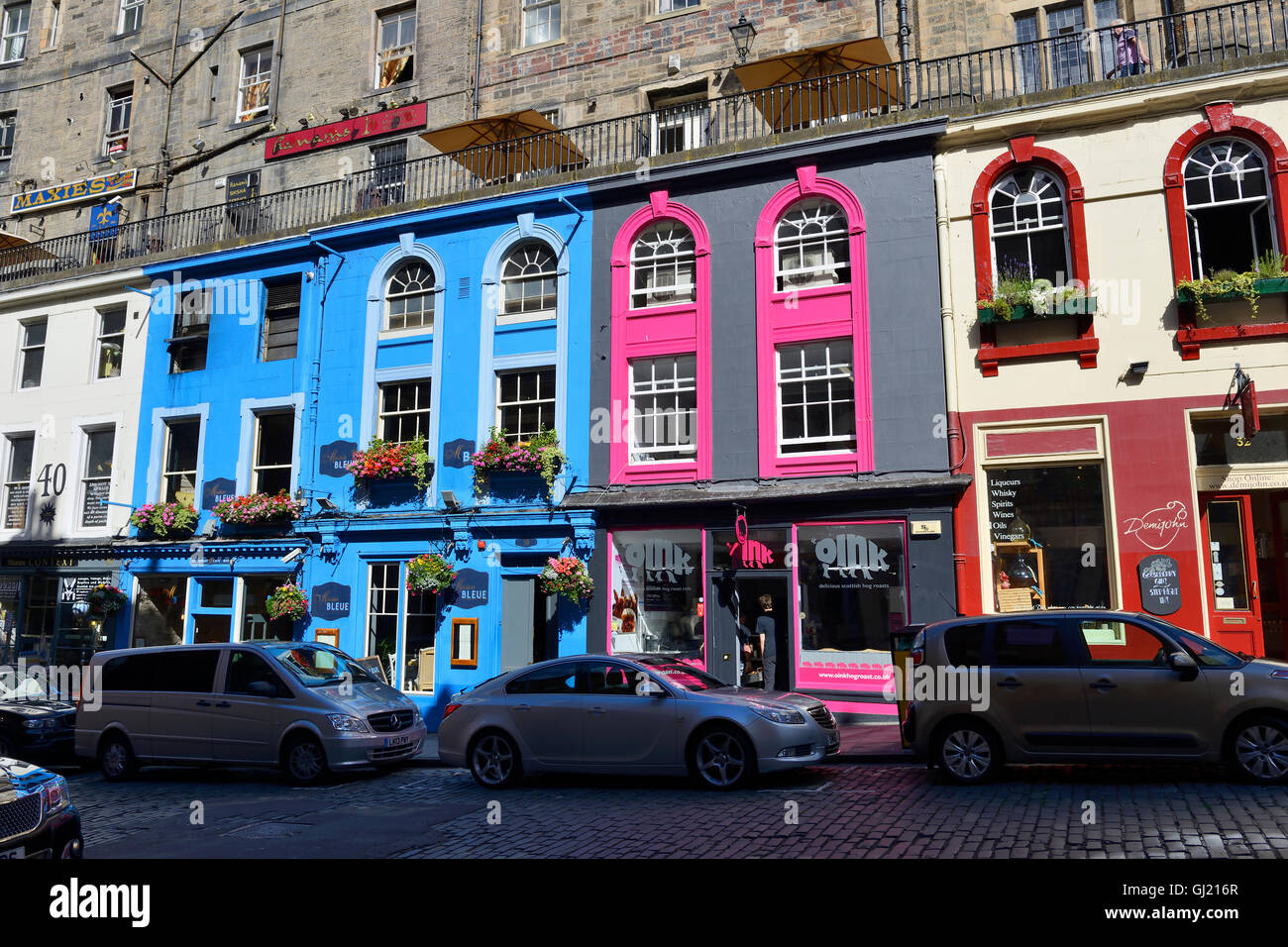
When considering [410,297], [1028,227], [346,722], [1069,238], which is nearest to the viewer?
[346,722]

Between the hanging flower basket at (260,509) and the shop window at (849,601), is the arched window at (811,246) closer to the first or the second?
the shop window at (849,601)

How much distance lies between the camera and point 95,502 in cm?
2236

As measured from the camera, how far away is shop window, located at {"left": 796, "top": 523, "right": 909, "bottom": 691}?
49.6ft

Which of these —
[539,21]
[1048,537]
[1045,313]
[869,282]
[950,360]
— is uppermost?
[539,21]

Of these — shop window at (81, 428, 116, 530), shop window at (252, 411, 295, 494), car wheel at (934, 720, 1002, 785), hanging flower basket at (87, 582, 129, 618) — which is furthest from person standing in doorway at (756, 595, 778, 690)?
shop window at (81, 428, 116, 530)

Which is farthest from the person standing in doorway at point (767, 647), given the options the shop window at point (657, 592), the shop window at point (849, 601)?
the shop window at point (657, 592)

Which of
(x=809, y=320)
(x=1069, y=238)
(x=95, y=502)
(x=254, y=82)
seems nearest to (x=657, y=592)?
(x=809, y=320)

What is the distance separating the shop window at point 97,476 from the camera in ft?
72.9

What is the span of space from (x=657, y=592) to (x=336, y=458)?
7652 millimetres

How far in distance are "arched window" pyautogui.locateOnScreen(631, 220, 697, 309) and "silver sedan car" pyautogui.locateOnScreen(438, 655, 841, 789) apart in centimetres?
864

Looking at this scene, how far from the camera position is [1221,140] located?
1480 centimetres

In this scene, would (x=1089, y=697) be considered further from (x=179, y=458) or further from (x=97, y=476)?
(x=97, y=476)

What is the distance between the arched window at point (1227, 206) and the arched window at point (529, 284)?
436 inches

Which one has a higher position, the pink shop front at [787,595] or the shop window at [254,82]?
the shop window at [254,82]
